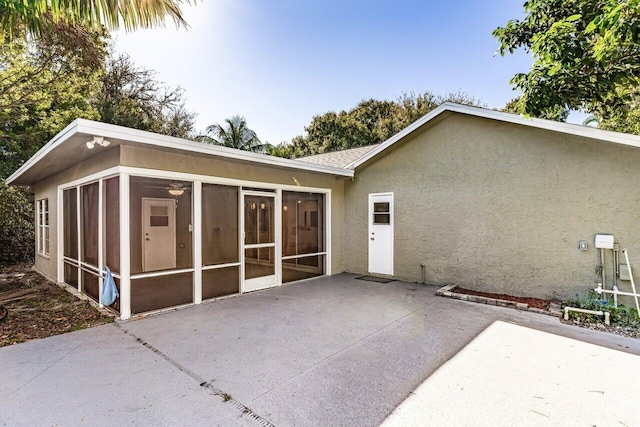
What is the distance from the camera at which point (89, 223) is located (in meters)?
6.01

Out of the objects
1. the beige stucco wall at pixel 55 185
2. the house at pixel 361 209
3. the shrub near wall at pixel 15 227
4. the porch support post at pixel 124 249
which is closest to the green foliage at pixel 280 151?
the shrub near wall at pixel 15 227

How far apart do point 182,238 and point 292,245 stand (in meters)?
2.67

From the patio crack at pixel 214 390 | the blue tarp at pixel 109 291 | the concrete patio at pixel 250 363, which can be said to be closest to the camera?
the patio crack at pixel 214 390

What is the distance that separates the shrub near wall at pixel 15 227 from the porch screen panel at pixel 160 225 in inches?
403

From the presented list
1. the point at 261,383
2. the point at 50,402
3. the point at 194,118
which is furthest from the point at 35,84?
the point at 261,383

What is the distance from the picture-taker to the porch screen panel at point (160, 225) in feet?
16.5

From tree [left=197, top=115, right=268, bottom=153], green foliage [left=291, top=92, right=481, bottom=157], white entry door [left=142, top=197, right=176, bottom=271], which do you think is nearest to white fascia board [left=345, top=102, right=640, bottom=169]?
white entry door [left=142, top=197, right=176, bottom=271]

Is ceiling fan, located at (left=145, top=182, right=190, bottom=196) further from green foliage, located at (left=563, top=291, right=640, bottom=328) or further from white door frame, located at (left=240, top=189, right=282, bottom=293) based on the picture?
green foliage, located at (left=563, top=291, right=640, bottom=328)

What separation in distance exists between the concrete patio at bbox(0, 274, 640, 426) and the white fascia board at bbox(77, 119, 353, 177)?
270cm

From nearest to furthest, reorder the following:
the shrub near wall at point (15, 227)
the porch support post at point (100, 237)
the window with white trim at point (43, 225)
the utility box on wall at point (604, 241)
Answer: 1. the utility box on wall at point (604, 241)
2. the porch support post at point (100, 237)
3. the window with white trim at point (43, 225)
4. the shrub near wall at point (15, 227)

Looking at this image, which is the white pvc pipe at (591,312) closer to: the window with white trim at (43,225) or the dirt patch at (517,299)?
the dirt patch at (517,299)

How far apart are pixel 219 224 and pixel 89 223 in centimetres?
251

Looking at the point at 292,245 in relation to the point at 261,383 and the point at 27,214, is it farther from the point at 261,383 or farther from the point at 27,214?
the point at 27,214

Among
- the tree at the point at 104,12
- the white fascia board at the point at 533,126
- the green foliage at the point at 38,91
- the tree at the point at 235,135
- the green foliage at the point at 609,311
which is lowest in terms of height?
the green foliage at the point at 609,311
